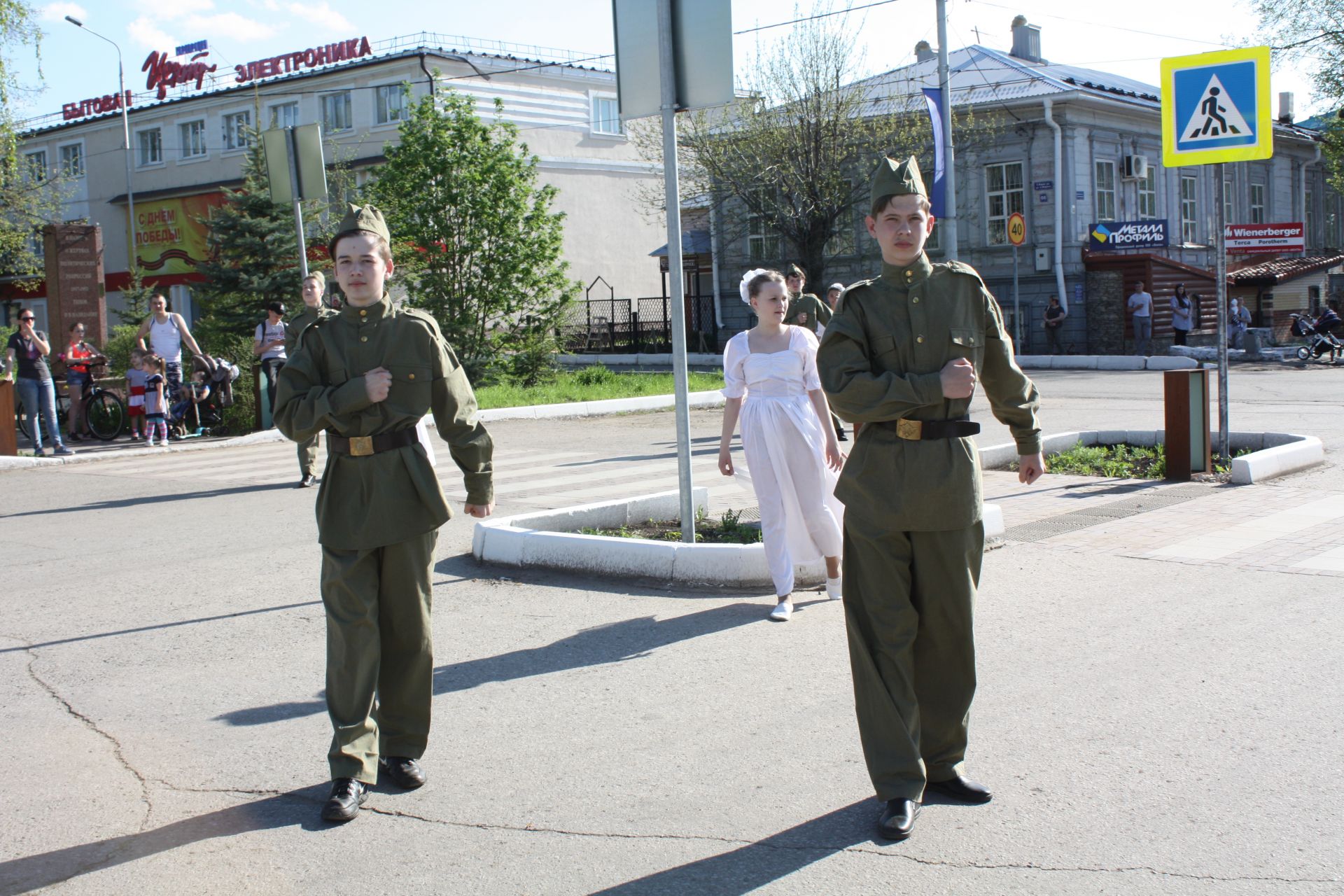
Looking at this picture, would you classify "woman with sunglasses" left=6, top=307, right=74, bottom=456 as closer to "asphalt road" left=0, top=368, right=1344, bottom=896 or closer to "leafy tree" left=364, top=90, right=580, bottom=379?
"leafy tree" left=364, top=90, right=580, bottom=379

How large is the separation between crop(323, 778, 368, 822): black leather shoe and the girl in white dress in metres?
3.01

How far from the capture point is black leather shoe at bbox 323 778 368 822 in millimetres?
4055

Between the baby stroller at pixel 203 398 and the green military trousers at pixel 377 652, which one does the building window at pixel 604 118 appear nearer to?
the baby stroller at pixel 203 398

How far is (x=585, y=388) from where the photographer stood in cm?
2280

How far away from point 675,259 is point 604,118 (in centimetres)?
3981

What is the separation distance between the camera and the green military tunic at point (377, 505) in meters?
4.22

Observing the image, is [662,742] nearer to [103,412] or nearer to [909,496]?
[909,496]

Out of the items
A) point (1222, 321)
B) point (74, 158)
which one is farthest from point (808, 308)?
point (74, 158)

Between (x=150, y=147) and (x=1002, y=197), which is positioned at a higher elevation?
(x=150, y=147)

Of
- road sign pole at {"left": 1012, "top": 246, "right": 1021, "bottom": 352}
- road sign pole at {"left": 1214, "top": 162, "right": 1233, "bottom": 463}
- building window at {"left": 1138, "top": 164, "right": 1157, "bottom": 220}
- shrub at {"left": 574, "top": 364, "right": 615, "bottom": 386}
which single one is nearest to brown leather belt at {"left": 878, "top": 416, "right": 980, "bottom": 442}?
road sign pole at {"left": 1214, "top": 162, "right": 1233, "bottom": 463}

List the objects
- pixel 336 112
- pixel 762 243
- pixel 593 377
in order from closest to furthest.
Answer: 1. pixel 593 377
2. pixel 762 243
3. pixel 336 112

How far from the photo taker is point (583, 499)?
35.6 feet

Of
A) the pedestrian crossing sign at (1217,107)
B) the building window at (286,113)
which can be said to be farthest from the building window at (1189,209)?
the building window at (286,113)

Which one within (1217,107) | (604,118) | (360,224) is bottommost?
(360,224)
